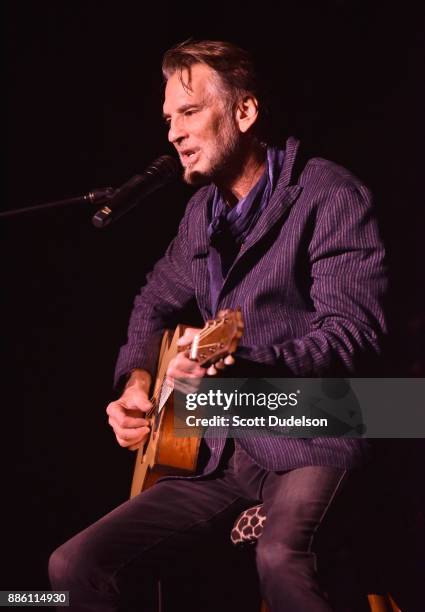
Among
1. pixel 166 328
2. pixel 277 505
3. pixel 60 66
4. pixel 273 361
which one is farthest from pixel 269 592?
pixel 60 66

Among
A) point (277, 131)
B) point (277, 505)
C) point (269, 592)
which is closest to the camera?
point (269, 592)

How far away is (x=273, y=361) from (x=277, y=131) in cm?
110

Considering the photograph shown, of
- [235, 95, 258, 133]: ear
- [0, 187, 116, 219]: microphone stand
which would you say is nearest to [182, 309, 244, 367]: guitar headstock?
[0, 187, 116, 219]: microphone stand

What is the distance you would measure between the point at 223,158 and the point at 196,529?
3.83 ft

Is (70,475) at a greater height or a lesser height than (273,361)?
lesser

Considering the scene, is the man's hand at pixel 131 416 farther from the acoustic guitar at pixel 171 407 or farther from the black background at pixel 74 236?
the black background at pixel 74 236

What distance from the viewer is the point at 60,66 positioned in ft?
9.43

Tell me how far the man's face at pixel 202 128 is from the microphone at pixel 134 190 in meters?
0.10

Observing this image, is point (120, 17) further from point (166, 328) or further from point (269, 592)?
point (269, 592)

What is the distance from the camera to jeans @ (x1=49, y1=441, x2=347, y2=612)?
1.49 metres

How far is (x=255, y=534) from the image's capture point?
5.40 ft

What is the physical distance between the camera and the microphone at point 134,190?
1.81 meters

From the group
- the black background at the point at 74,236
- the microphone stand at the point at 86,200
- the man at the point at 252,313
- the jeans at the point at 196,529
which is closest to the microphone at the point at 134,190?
the microphone stand at the point at 86,200

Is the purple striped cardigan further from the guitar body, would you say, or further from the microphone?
the microphone
